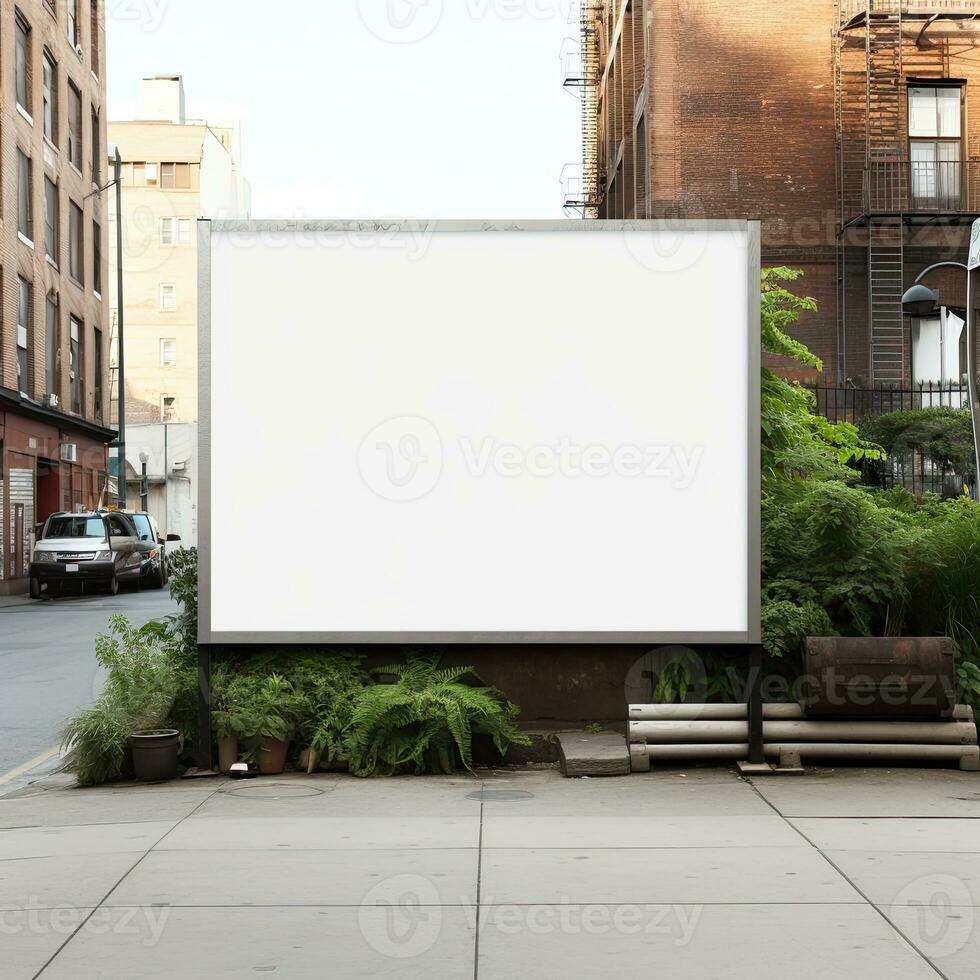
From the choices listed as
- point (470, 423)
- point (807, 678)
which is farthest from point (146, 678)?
point (807, 678)

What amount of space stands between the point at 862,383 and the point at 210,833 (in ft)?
76.8

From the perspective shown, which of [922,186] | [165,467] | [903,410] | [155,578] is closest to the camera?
[903,410]

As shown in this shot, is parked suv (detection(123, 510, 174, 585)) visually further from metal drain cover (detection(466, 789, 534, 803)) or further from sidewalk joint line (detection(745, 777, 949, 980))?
sidewalk joint line (detection(745, 777, 949, 980))

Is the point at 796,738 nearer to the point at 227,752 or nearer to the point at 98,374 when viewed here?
the point at 227,752

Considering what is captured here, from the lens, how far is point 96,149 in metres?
49.1

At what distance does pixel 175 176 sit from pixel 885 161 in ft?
204

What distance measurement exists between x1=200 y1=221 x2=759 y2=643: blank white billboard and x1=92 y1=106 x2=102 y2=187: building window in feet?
140

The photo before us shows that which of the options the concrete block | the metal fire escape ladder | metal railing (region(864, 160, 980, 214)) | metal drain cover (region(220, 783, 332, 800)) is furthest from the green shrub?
metal railing (region(864, 160, 980, 214))

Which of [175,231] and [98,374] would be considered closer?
[98,374]

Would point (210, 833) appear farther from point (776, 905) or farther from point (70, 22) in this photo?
point (70, 22)

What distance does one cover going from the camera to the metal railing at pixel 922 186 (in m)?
28.8

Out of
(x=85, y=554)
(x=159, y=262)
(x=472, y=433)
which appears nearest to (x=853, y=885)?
(x=472, y=433)

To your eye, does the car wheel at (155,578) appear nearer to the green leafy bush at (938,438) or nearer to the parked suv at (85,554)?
the parked suv at (85,554)

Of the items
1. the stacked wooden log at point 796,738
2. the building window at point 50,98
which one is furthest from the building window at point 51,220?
the stacked wooden log at point 796,738
